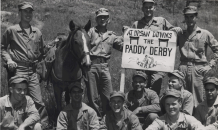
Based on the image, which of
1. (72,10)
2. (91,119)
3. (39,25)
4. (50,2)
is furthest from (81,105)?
(50,2)

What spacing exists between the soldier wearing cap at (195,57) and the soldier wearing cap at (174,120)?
1851mm

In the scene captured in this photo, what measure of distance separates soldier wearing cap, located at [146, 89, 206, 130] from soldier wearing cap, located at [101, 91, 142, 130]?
1.95 ft

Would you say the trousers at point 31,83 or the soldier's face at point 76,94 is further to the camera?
the trousers at point 31,83

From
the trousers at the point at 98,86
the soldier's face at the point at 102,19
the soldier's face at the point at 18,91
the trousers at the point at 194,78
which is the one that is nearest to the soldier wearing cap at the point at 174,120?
the trousers at the point at 194,78

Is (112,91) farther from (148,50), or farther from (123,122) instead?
(148,50)

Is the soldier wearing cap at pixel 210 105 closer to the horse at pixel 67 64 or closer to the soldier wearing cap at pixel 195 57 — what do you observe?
the soldier wearing cap at pixel 195 57

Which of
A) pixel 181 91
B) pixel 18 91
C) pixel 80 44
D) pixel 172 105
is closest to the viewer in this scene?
pixel 172 105

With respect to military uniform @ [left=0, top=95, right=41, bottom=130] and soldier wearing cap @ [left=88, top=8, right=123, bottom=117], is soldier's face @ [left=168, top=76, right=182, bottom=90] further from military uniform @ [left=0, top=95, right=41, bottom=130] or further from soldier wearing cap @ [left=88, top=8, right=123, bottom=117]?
military uniform @ [left=0, top=95, right=41, bottom=130]

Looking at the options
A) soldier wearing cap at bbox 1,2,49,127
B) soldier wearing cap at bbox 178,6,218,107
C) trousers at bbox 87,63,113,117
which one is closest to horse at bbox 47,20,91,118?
trousers at bbox 87,63,113,117

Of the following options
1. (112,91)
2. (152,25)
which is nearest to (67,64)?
(112,91)

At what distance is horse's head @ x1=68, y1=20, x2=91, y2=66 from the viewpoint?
23.1 feet

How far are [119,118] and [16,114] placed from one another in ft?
5.64

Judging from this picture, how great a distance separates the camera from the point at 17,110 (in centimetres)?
668

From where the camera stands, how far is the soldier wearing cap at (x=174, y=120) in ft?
20.5
